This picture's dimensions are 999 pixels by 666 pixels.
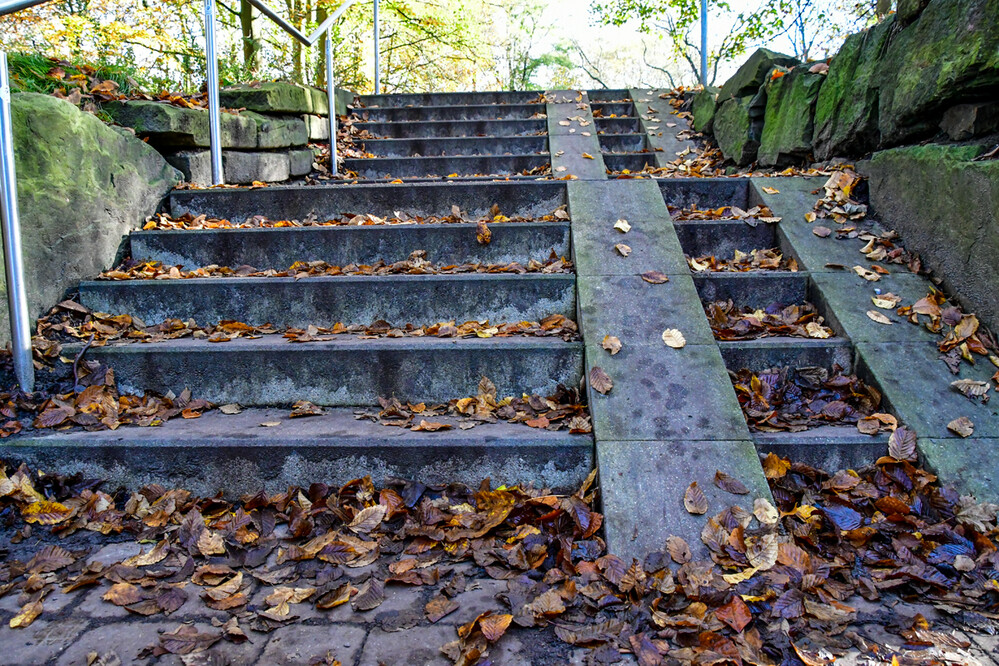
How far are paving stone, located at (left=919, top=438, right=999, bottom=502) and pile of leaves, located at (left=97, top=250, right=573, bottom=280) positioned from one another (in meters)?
1.58

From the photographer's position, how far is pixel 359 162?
5.45 metres

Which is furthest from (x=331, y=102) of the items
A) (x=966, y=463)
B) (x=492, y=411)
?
(x=966, y=463)

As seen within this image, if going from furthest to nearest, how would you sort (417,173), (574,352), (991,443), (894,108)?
(417,173), (894,108), (574,352), (991,443)

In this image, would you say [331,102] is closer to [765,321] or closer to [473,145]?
[473,145]

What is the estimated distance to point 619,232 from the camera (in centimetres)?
319

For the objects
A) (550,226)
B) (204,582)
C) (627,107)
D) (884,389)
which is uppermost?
(627,107)

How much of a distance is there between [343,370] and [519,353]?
694 mm

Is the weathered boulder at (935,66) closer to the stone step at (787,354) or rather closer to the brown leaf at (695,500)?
the stone step at (787,354)

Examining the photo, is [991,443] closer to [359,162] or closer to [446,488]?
[446,488]

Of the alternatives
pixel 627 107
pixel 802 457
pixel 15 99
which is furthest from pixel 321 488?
pixel 627 107

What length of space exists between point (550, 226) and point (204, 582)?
2.19 metres

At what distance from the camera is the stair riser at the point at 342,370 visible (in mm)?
2545

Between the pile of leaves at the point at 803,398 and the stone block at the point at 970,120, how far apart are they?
1.20 metres

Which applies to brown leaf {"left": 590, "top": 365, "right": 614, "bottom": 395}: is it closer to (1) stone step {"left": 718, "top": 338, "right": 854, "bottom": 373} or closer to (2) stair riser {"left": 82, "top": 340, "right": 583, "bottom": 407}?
(2) stair riser {"left": 82, "top": 340, "right": 583, "bottom": 407}
